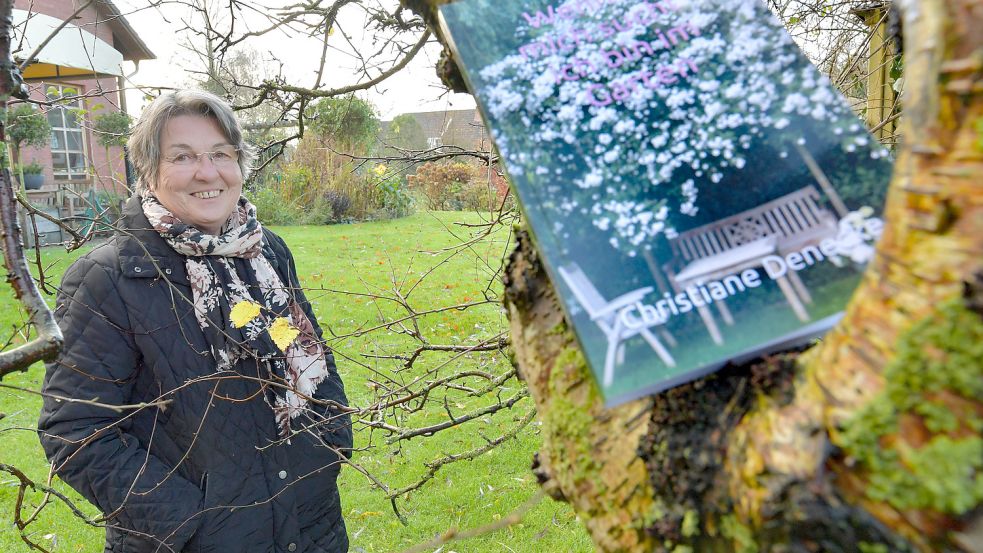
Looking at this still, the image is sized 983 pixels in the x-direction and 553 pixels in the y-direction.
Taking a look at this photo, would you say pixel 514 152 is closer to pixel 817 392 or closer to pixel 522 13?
pixel 522 13

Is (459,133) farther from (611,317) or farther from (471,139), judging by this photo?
(611,317)

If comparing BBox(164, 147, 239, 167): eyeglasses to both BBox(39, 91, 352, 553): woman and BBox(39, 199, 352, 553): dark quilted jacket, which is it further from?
BBox(39, 199, 352, 553): dark quilted jacket

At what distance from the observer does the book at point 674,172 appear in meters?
0.79

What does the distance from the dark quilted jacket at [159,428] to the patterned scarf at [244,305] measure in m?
0.05

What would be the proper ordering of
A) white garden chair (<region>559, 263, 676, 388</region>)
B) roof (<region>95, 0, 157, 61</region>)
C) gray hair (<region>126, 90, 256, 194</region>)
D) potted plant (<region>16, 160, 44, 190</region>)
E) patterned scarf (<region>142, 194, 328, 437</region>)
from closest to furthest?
white garden chair (<region>559, 263, 676, 388</region>) < patterned scarf (<region>142, 194, 328, 437</region>) < gray hair (<region>126, 90, 256, 194</region>) < potted plant (<region>16, 160, 44, 190</region>) < roof (<region>95, 0, 157, 61</region>)

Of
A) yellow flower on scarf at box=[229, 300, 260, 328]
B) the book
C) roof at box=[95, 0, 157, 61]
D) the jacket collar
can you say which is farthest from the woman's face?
roof at box=[95, 0, 157, 61]

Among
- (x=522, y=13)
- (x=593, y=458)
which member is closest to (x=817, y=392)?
(x=593, y=458)

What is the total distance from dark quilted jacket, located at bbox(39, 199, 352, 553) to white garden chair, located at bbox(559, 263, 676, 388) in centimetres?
142

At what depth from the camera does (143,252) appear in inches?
87.1

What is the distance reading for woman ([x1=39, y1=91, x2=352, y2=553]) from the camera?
207 cm

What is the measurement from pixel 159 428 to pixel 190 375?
0.23 m

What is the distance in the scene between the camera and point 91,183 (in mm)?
13664

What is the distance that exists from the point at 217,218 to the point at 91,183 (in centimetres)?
1368

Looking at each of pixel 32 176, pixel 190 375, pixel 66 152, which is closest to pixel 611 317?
pixel 190 375
